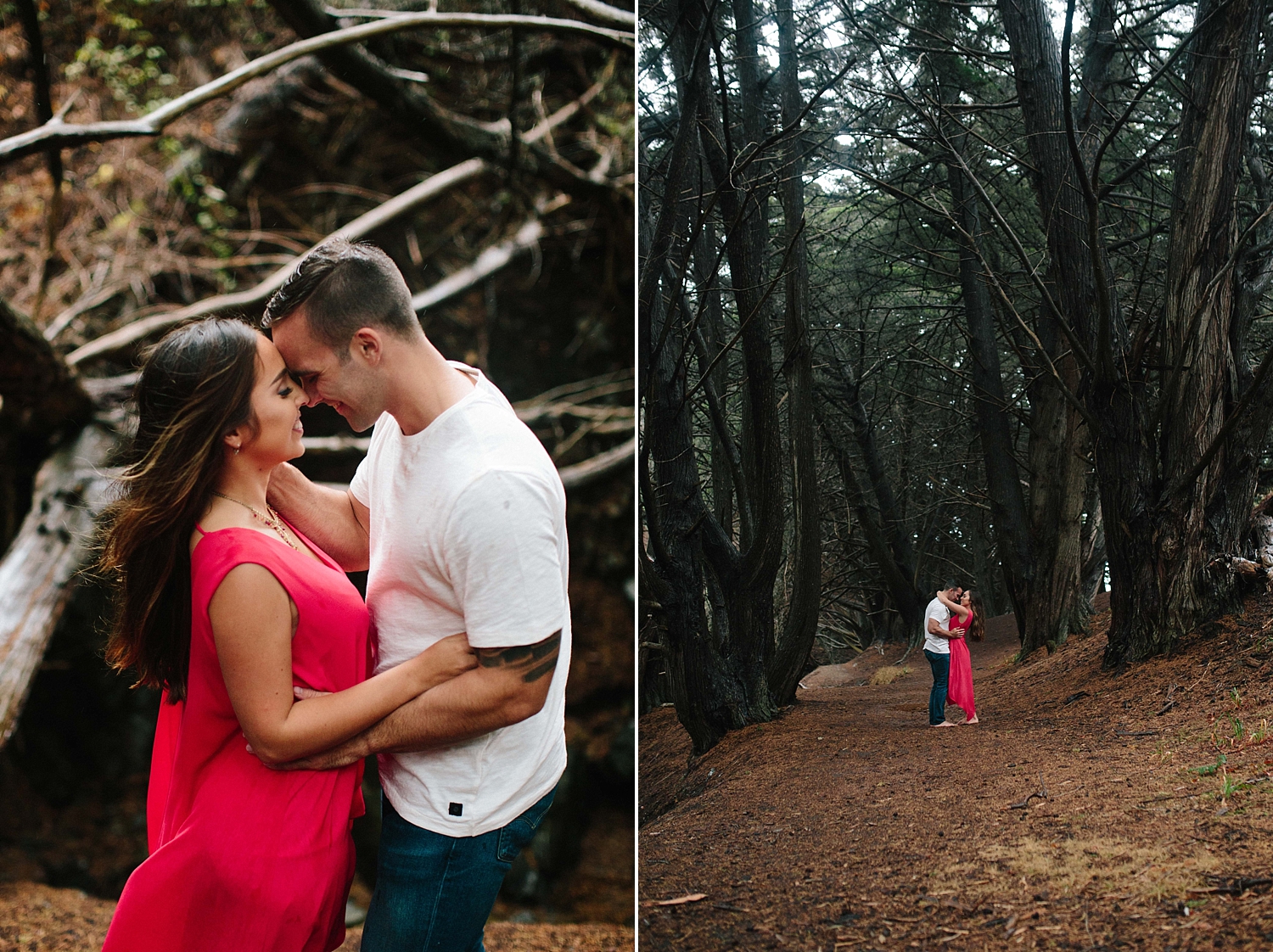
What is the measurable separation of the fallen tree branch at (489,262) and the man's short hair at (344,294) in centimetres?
217

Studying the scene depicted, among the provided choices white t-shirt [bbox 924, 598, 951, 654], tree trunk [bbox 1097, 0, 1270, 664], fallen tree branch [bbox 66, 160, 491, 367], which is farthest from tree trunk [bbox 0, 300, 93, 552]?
tree trunk [bbox 1097, 0, 1270, 664]

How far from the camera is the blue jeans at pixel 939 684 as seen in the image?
110 cm

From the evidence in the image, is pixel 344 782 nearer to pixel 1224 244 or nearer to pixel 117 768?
pixel 1224 244

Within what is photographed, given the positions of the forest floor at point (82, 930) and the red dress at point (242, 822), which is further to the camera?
the forest floor at point (82, 930)

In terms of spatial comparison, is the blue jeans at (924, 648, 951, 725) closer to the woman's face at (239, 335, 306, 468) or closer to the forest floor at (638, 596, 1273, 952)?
the forest floor at (638, 596, 1273, 952)

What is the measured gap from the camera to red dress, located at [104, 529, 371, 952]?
1030mm

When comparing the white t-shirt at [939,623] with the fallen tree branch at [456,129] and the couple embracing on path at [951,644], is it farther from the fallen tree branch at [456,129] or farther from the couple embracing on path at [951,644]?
the fallen tree branch at [456,129]

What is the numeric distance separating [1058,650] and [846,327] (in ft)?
1.68

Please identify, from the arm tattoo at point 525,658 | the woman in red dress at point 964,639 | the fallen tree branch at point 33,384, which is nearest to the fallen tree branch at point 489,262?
the fallen tree branch at point 33,384

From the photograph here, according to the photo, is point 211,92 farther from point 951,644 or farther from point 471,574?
point 951,644

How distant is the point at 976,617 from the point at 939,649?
72mm

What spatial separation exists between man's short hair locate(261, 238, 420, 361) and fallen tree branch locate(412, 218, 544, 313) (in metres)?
2.17

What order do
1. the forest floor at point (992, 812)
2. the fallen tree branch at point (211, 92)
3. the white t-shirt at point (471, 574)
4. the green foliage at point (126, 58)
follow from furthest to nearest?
the green foliage at point (126, 58) → the fallen tree branch at point (211, 92) → the white t-shirt at point (471, 574) → the forest floor at point (992, 812)

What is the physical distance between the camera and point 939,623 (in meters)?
1.10
